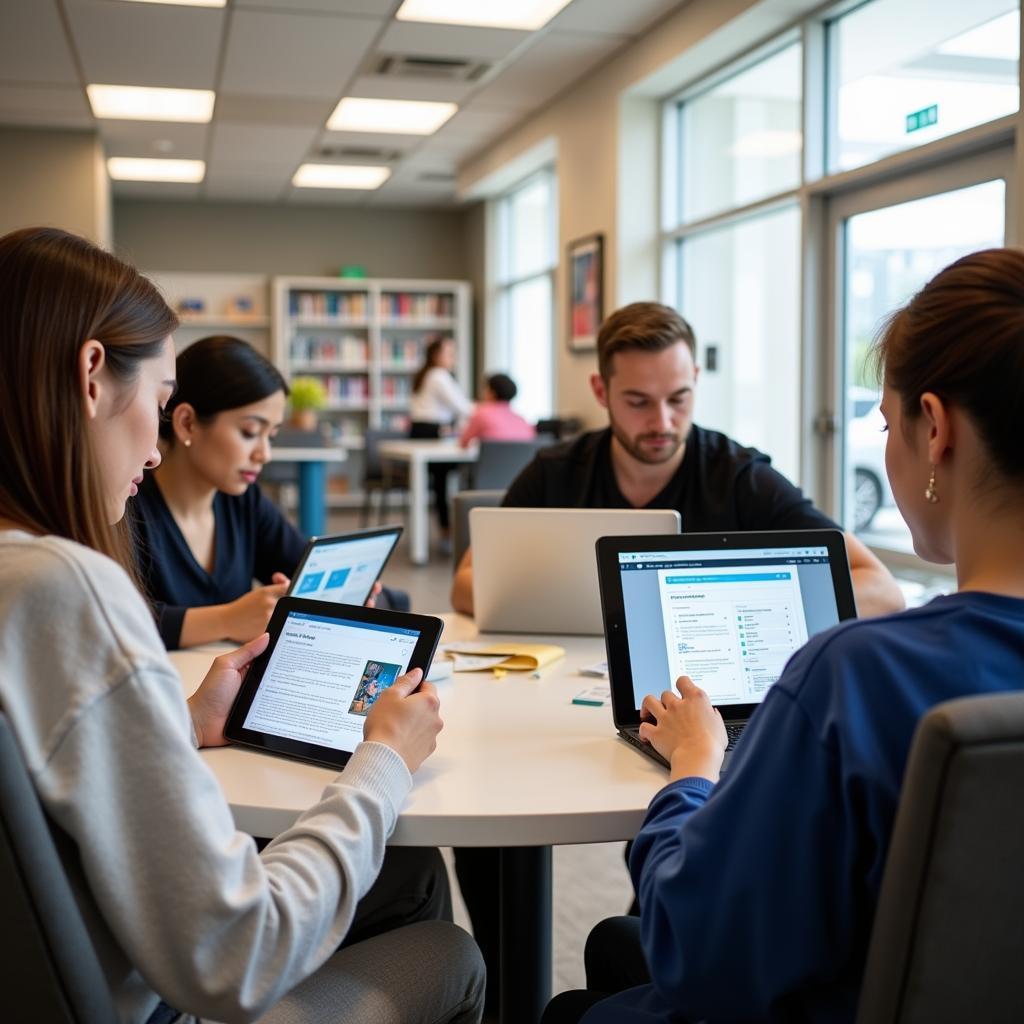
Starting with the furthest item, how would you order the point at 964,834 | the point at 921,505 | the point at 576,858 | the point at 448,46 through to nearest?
the point at 448,46 → the point at 576,858 → the point at 921,505 → the point at 964,834

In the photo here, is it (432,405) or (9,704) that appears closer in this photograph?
(9,704)

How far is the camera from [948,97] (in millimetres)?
3910

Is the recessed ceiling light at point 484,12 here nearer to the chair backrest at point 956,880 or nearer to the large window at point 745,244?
the large window at point 745,244

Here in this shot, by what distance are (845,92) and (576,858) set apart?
338cm

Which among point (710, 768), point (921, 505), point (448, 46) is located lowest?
point (710, 768)

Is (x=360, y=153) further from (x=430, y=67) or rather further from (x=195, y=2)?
(x=195, y=2)

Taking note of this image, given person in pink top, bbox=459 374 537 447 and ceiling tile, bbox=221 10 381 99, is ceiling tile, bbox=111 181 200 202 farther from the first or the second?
person in pink top, bbox=459 374 537 447

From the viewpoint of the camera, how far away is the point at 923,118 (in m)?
4.07

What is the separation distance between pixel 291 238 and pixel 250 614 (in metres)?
9.49

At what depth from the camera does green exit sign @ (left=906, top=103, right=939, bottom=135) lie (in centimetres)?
399

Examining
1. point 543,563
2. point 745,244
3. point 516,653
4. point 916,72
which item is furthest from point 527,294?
point 516,653

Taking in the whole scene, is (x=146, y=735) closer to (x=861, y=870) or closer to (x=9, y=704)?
(x=9, y=704)

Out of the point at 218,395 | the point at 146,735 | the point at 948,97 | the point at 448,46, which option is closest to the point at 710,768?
the point at 146,735

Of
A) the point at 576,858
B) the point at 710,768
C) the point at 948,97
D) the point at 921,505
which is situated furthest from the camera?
the point at 948,97
